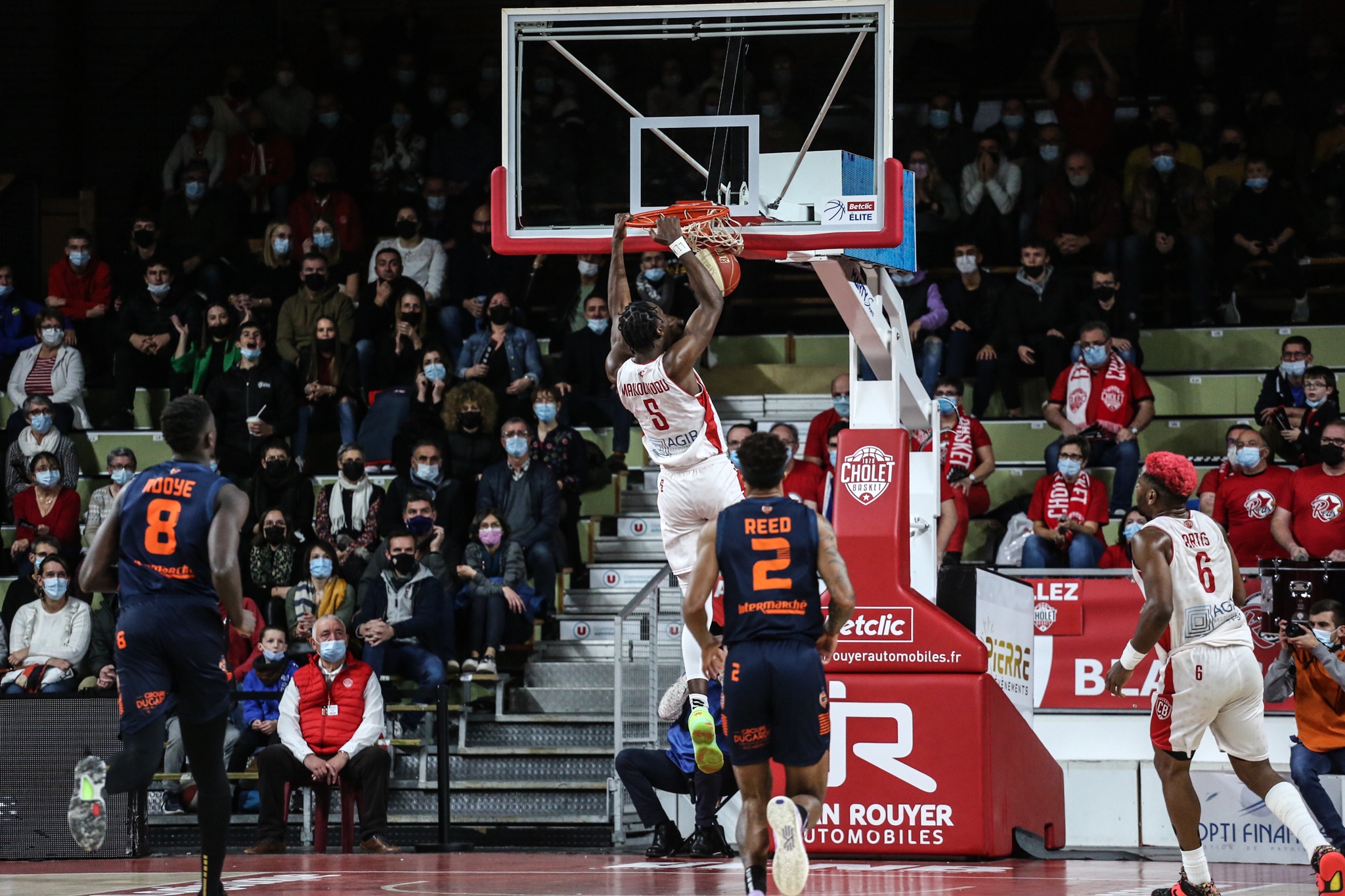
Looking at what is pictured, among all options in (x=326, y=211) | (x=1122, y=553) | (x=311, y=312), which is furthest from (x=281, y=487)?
(x=1122, y=553)

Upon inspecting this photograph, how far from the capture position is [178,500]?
7043 mm

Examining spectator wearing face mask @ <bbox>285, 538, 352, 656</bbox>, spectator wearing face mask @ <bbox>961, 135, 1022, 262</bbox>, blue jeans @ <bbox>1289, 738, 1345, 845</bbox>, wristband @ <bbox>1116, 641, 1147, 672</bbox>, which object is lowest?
A: blue jeans @ <bbox>1289, 738, 1345, 845</bbox>

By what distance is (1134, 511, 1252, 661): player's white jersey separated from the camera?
8.12 m

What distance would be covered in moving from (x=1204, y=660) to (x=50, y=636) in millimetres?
10492

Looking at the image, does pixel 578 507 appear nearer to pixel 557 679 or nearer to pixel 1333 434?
pixel 557 679

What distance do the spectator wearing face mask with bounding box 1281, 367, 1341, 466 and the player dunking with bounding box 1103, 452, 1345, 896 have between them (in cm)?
703

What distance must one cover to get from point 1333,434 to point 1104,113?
5.71 meters

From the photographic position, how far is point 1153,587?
8.02m

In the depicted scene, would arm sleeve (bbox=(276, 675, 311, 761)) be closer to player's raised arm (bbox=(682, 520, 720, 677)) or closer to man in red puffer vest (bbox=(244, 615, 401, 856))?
man in red puffer vest (bbox=(244, 615, 401, 856))

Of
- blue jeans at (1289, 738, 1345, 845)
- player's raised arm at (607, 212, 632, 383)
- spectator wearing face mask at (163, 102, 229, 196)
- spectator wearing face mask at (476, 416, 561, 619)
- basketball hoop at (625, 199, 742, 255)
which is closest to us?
basketball hoop at (625, 199, 742, 255)

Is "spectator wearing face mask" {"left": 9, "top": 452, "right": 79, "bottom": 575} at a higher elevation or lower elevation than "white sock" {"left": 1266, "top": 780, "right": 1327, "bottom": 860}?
higher

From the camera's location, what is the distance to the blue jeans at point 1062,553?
14.3m

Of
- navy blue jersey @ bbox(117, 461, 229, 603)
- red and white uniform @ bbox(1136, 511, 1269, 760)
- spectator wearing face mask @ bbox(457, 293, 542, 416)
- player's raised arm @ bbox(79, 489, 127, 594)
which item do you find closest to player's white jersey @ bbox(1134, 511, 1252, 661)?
red and white uniform @ bbox(1136, 511, 1269, 760)

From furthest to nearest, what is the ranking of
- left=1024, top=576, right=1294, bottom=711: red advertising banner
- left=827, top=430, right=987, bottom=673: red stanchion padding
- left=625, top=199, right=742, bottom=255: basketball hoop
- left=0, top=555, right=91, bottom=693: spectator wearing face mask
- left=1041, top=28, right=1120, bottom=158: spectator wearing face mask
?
left=1041, top=28, right=1120, bottom=158: spectator wearing face mask
left=0, top=555, right=91, bottom=693: spectator wearing face mask
left=1024, top=576, right=1294, bottom=711: red advertising banner
left=827, top=430, right=987, bottom=673: red stanchion padding
left=625, top=199, right=742, bottom=255: basketball hoop
